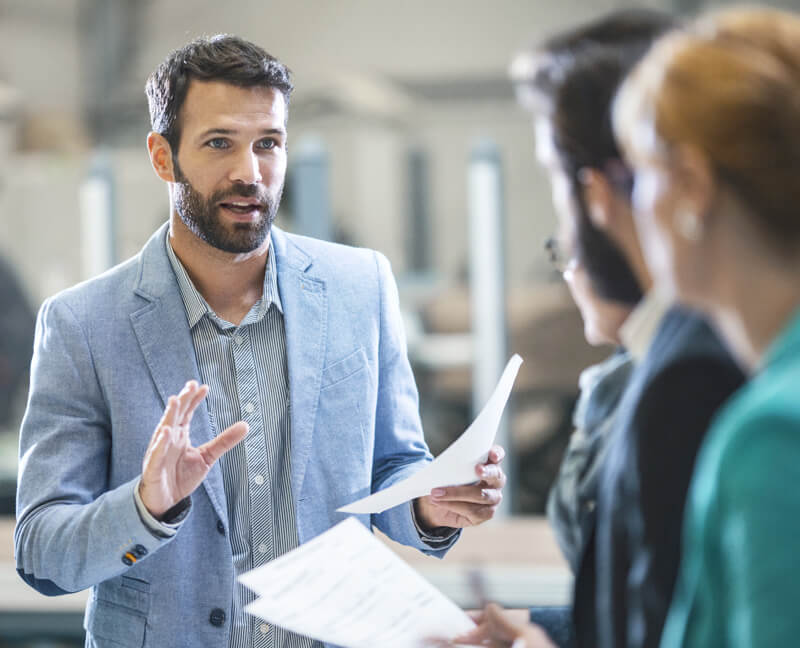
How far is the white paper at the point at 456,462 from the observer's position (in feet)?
4.32

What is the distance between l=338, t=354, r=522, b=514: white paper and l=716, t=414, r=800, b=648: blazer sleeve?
2.08ft

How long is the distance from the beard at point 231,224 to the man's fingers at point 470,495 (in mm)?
492

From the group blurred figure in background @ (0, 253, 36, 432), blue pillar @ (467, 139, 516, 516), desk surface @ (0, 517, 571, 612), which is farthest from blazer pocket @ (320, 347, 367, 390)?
blurred figure in background @ (0, 253, 36, 432)

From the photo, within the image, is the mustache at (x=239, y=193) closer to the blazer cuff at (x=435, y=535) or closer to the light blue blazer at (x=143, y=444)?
the light blue blazer at (x=143, y=444)

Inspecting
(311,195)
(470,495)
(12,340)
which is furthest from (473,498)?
(12,340)

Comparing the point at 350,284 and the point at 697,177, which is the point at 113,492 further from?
the point at 697,177

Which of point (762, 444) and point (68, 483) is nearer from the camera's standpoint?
point (762, 444)

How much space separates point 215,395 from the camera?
1.60m

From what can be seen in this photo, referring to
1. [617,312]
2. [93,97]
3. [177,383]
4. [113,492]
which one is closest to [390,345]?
[177,383]

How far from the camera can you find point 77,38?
25.3 feet

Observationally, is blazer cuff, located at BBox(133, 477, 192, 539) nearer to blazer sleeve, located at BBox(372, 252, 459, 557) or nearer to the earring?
blazer sleeve, located at BBox(372, 252, 459, 557)

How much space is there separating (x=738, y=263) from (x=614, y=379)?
0.37 m

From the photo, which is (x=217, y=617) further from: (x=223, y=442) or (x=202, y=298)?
(x=202, y=298)

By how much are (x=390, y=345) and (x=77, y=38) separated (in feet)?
22.4
